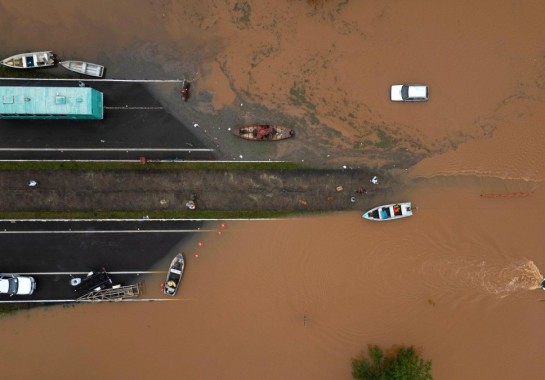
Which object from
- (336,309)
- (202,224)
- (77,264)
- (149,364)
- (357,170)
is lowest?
(149,364)

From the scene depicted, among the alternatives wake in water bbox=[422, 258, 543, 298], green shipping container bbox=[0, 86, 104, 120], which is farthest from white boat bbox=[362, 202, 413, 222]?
green shipping container bbox=[0, 86, 104, 120]

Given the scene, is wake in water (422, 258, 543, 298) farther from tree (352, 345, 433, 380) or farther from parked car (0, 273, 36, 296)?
parked car (0, 273, 36, 296)

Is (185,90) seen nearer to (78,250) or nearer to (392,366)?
(78,250)

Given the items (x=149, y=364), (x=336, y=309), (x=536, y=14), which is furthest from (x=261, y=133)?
(x=536, y=14)

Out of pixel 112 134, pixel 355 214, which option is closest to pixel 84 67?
pixel 112 134

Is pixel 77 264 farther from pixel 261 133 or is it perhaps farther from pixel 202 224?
pixel 261 133

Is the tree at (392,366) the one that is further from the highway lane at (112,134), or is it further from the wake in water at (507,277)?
the highway lane at (112,134)

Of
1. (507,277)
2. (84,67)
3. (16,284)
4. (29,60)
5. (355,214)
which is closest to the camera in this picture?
(16,284)
